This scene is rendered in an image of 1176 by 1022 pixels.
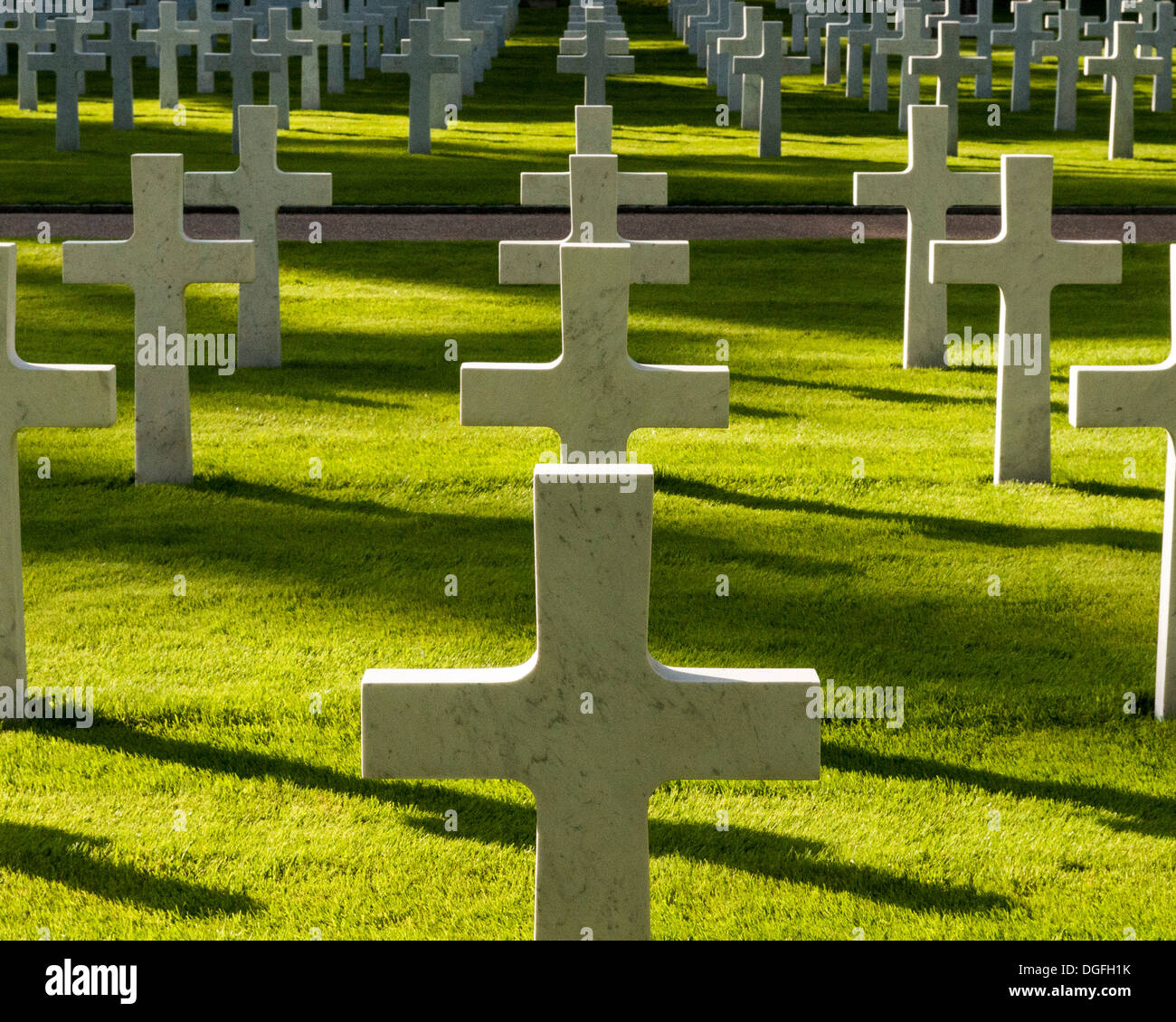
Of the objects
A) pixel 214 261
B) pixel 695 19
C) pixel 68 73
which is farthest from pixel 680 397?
pixel 695 19

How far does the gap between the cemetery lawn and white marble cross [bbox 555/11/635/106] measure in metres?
0.70

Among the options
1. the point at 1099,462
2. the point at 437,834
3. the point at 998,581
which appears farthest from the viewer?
the point at 1099,462

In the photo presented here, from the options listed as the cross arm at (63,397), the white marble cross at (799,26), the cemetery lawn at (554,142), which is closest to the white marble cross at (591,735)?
the cross arm at (63,397)

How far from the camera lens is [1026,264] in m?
7.91

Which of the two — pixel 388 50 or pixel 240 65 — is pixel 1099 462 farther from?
pixel 388 50

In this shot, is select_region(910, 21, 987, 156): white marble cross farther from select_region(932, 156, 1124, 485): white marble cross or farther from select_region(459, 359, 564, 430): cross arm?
select_region(459, 359, 564, 430): cross arm

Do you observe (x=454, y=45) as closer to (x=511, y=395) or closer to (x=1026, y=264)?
(x=1026, y=264)

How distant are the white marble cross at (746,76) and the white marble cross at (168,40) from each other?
7.66m

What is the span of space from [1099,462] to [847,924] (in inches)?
199

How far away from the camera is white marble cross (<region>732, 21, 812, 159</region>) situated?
818 inches

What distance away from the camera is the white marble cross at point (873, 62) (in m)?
26.6

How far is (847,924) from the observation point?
4363mm

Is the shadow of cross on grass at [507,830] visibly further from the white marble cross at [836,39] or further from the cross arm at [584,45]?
the white marble cross at [836,39]
